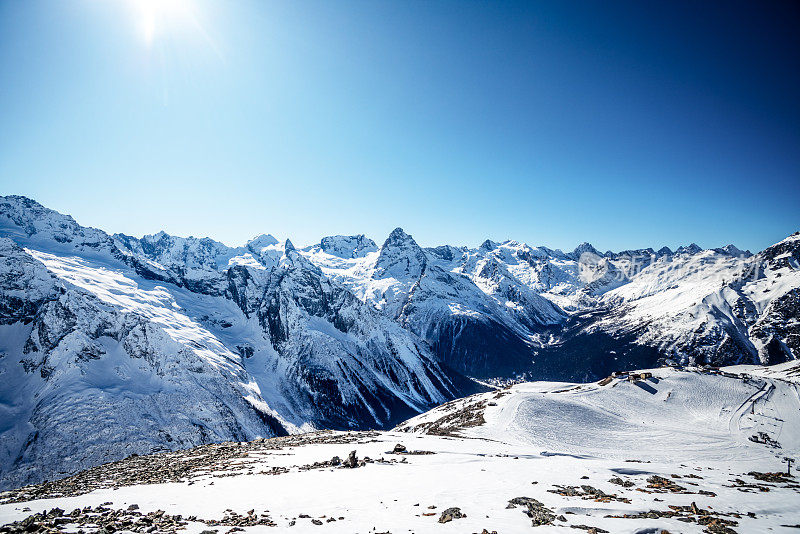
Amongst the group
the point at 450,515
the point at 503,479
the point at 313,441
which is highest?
the point at 450,515

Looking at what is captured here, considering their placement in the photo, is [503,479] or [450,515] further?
[503,479]

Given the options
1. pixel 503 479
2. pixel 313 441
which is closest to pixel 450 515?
pixel 503 479

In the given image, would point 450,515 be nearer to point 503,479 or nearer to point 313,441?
point 503,479

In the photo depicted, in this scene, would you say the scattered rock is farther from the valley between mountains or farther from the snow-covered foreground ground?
the snow-covered foreground ground

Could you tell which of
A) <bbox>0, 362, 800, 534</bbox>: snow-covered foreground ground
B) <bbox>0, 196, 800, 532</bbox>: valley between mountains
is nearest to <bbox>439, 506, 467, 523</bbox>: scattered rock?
<bbox>0, 196, 800, 532</bbox>: valley between mountains

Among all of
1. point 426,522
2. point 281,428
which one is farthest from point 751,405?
point 281,428

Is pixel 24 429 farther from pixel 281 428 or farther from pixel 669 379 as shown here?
pixel 669 379

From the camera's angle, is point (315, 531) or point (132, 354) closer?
point (315, 531)

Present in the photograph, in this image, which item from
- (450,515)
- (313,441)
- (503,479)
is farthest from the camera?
(313,441)
